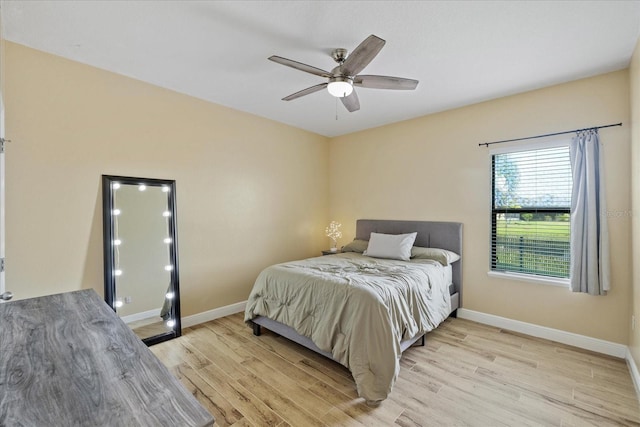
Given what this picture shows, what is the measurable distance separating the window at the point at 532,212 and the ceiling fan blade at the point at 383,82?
1756mm

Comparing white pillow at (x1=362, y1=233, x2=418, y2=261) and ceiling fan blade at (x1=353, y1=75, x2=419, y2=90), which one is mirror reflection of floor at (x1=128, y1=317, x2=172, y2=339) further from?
ceiling fan blade at (x1=353, y1=75, x2=419, y2=90)

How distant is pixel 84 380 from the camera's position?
799 millimetres

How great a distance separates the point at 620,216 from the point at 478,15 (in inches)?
91.2

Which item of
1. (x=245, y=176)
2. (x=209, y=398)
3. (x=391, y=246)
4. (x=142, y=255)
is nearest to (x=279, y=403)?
(x=209, y=398)

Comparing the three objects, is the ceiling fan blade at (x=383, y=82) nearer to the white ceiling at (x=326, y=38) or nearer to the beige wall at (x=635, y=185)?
the white ceiling at (x=326, y=38)

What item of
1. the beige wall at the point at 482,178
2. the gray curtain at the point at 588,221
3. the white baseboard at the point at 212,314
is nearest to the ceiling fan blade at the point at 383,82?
the beige wall at the point at 482,178

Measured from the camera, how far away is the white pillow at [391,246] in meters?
3.59

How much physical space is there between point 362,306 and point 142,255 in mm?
2323

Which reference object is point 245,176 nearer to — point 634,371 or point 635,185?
point 635,185

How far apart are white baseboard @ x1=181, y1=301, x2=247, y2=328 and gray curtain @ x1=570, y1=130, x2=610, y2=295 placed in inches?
149

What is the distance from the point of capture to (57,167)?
251cm

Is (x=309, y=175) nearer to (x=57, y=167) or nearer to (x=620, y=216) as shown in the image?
(x=57, y=167)

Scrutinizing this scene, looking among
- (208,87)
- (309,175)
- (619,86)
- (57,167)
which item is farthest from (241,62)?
(619,86)

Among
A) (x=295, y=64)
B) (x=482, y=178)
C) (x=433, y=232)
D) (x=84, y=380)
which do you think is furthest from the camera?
(x=433, y=232)
